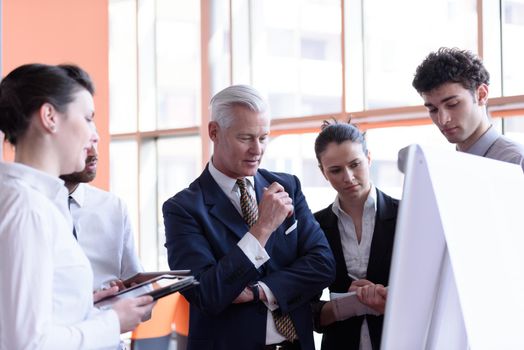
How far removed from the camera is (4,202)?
4.88ft

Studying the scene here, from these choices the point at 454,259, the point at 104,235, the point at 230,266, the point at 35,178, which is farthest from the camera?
the point at 104,235

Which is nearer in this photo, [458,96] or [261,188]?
[261,188]

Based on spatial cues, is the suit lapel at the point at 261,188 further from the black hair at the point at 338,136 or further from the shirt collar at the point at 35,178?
the shirt collar at the point at 35,178

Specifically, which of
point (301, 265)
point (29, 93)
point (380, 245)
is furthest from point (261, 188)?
point (29, 93)

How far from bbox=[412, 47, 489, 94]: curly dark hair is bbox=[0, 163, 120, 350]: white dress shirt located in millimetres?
1419

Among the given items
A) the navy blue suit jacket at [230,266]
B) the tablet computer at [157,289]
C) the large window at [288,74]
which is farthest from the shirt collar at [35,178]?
the large window at [288,74]

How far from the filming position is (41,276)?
1435 millimetres

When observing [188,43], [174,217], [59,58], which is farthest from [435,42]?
[174,217]

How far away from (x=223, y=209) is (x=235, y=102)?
13.3 inches

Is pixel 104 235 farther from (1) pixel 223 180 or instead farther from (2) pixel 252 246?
(2) pixel 252 246

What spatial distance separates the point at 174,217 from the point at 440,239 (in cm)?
107

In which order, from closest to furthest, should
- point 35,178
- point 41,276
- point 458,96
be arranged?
point 41,276 → point 35,178 → point 458,96

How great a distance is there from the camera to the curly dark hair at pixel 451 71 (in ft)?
8.25

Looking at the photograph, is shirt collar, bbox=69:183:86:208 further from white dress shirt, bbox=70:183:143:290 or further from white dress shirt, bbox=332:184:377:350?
white dress shirt, bbox=332:184:377:350
